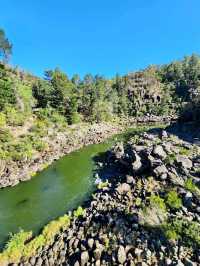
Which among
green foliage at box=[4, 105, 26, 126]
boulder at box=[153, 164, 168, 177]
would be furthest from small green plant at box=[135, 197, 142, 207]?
green foliage at box=[4, 105, 26, 126]

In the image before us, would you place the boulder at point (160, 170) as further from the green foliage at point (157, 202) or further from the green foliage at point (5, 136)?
the green foliage at point (5, 136)

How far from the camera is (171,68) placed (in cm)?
12538

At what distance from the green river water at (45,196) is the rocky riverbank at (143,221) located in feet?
13.6

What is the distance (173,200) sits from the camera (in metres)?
23.4

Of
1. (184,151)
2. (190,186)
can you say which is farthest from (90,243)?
(184,151)

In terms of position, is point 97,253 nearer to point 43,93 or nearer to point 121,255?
point 121,255

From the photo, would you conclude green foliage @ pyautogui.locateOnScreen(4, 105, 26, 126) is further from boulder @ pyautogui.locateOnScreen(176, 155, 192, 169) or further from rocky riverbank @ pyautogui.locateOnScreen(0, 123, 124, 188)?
boulder @ pyautogui.locateOnScreen(176, 155, 192, 169)

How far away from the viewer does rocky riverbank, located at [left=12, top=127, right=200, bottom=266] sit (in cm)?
1778

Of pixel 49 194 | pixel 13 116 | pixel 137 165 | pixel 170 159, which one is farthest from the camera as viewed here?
pixel 13 116

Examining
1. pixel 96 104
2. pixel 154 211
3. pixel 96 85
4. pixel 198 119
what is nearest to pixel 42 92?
pixel 96 104

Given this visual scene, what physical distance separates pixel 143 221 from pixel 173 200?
4107 mm

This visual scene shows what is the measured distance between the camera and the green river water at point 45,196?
27.9m

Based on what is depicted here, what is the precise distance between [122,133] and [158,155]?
137ft

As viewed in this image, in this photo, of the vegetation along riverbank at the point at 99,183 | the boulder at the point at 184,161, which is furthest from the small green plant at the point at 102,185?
the boulder at the point at 184,161
